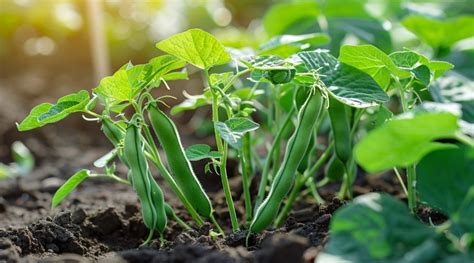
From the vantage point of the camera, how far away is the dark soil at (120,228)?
1.40 metres

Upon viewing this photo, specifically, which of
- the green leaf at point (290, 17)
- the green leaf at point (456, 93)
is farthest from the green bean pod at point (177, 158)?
the green leaf at point (290, 17)

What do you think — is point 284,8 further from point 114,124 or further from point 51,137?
point 114,124

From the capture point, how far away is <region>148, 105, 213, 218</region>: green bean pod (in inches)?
64.3

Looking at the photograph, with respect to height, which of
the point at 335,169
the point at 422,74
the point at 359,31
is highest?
the point at 422,74

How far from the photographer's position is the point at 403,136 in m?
1.21

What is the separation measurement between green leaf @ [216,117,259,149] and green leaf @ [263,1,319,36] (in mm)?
1621

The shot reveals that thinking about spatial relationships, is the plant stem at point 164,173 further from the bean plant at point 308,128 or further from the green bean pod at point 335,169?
the green bean pod at point 335,169

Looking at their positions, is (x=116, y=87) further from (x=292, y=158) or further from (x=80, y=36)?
(x=80, y=36)

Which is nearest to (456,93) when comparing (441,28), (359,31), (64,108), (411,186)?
(441,28)

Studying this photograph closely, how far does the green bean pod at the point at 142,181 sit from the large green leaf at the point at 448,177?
0.61m

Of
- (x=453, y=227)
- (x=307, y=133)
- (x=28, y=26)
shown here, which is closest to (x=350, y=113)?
(x=307, y=133)

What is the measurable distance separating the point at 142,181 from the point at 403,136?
0.66 metres

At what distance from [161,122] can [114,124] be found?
0.11 meters

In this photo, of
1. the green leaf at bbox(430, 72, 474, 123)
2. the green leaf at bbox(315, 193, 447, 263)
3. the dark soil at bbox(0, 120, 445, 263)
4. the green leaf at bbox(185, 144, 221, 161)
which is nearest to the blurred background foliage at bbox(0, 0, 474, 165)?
the dark soil at bbox(0, 120, 445, 263)
